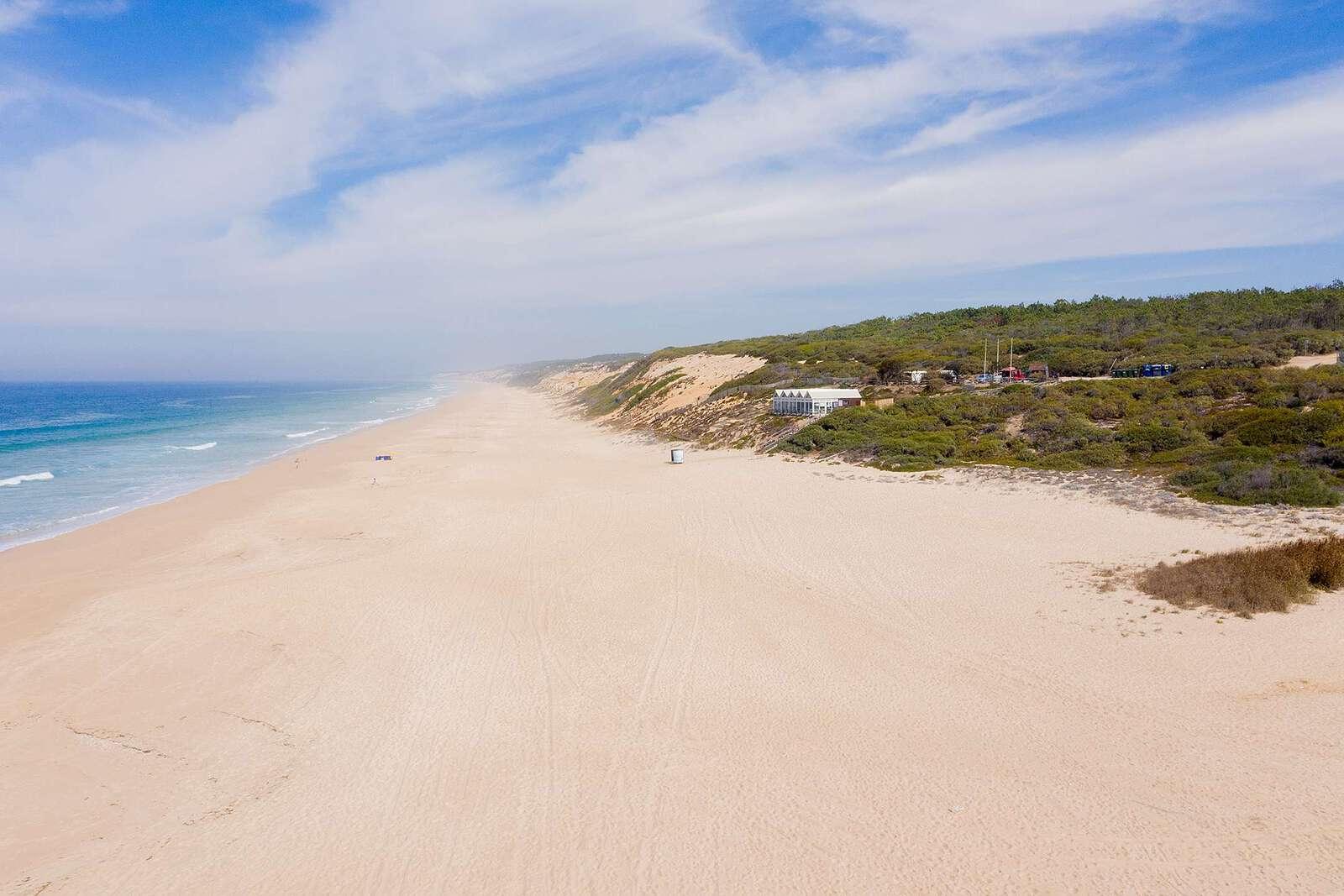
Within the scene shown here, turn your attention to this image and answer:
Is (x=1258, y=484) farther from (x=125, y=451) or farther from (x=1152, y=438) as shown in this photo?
(x=125, y=451)

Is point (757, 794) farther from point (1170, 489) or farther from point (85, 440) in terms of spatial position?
point (85, 440)

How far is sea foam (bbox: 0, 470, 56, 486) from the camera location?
26594 mm

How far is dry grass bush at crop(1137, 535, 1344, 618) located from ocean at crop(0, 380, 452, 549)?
24.5 meters

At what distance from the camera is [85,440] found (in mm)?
41625

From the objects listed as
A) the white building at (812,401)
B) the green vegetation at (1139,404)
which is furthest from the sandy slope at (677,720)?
the white building at (812,401)

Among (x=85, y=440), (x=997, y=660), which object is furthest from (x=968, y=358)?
(x=85, y=440)

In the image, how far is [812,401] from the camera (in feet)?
92.2

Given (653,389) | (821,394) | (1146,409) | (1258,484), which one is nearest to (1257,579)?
(1258,484)

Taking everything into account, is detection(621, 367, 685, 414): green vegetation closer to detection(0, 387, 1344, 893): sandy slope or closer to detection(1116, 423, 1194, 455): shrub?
detection(1116, 423, 1194, 455): shrub

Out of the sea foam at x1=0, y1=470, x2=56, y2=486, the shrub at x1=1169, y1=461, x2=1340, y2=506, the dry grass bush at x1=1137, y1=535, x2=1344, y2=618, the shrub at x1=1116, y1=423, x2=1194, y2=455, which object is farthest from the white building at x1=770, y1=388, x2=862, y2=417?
the sea foam at x1=0, y1=470, x2=56, y2=486

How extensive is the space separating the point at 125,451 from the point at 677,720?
4121 cm

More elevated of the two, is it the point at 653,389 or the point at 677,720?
the point at 653,389

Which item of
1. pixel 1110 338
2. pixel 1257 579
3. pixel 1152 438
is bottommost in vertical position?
pixel 1257 579

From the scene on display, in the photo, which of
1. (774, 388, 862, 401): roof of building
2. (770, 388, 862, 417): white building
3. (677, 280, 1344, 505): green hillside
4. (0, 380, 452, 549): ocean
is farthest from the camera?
(774, 388, 862, 401): roof of building
